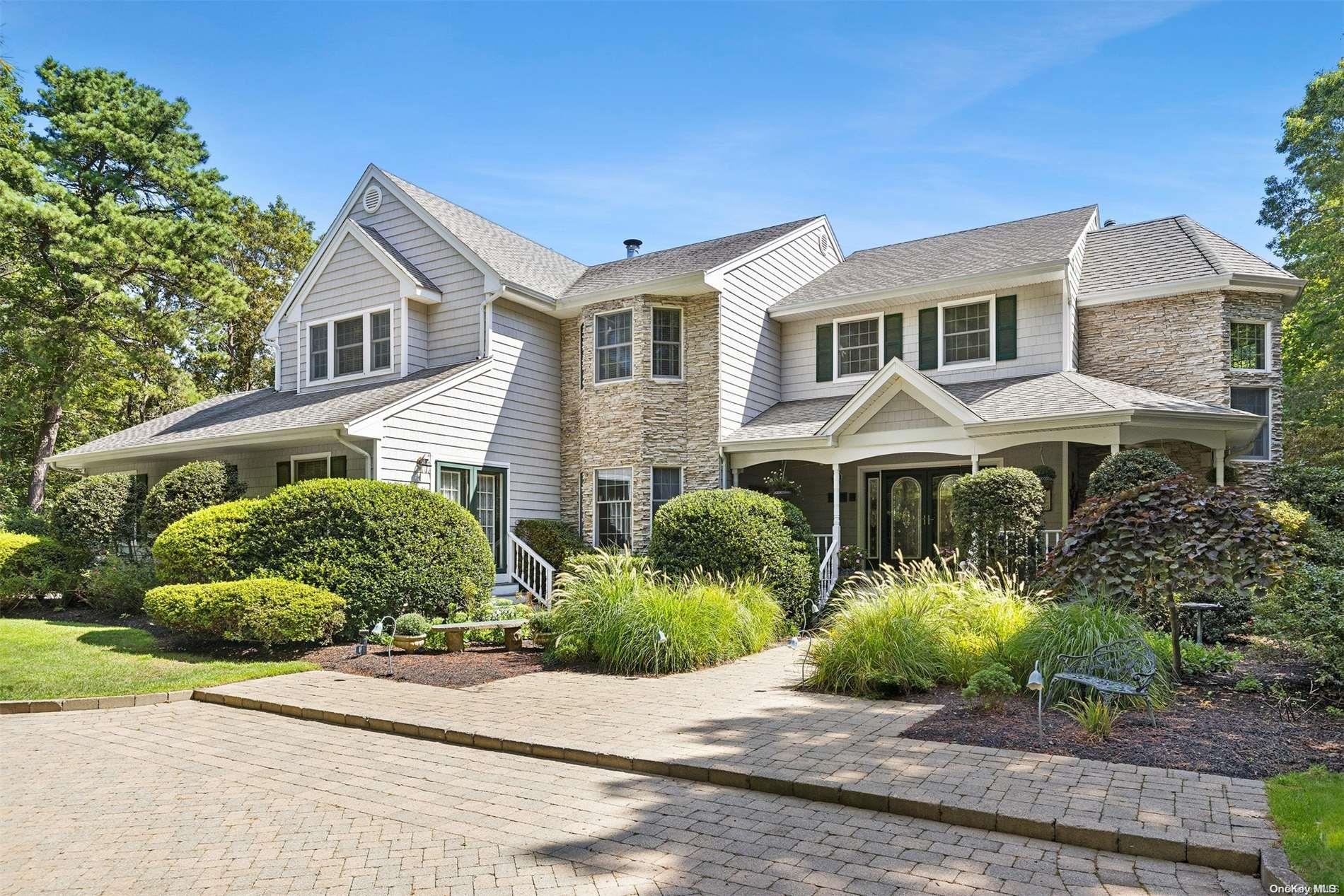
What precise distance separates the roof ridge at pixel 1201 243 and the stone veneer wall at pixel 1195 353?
51 cm

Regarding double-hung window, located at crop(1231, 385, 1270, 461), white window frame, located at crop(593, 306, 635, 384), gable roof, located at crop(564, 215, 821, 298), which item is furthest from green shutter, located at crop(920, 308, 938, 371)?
white window frame, located at crop(593, 306, 635, 384)

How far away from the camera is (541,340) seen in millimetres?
17969

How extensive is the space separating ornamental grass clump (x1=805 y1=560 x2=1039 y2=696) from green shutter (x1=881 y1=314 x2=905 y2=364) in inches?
336

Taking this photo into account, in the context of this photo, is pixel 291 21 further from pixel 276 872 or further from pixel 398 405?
pixel 276 872

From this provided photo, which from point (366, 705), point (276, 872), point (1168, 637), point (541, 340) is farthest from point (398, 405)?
point (1168, 637)

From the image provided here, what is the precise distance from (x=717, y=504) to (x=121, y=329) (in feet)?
64.8

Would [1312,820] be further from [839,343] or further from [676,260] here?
[676,260]

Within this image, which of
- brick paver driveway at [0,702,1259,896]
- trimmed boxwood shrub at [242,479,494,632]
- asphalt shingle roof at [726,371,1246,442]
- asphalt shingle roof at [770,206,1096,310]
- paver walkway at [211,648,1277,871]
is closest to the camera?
brick paver driveway at [0,702,1259,896]

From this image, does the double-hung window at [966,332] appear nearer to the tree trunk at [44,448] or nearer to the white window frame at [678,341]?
the white window frame at [678,341]

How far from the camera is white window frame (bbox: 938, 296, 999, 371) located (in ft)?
53.4

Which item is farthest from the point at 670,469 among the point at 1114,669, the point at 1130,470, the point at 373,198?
the point at 1114,669

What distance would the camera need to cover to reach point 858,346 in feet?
58.5

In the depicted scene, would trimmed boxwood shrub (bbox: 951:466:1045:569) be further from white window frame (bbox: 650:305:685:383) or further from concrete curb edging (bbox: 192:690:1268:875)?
concrete curb edging (bbox: 192:690:1268:875)

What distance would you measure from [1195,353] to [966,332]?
4118 mm
